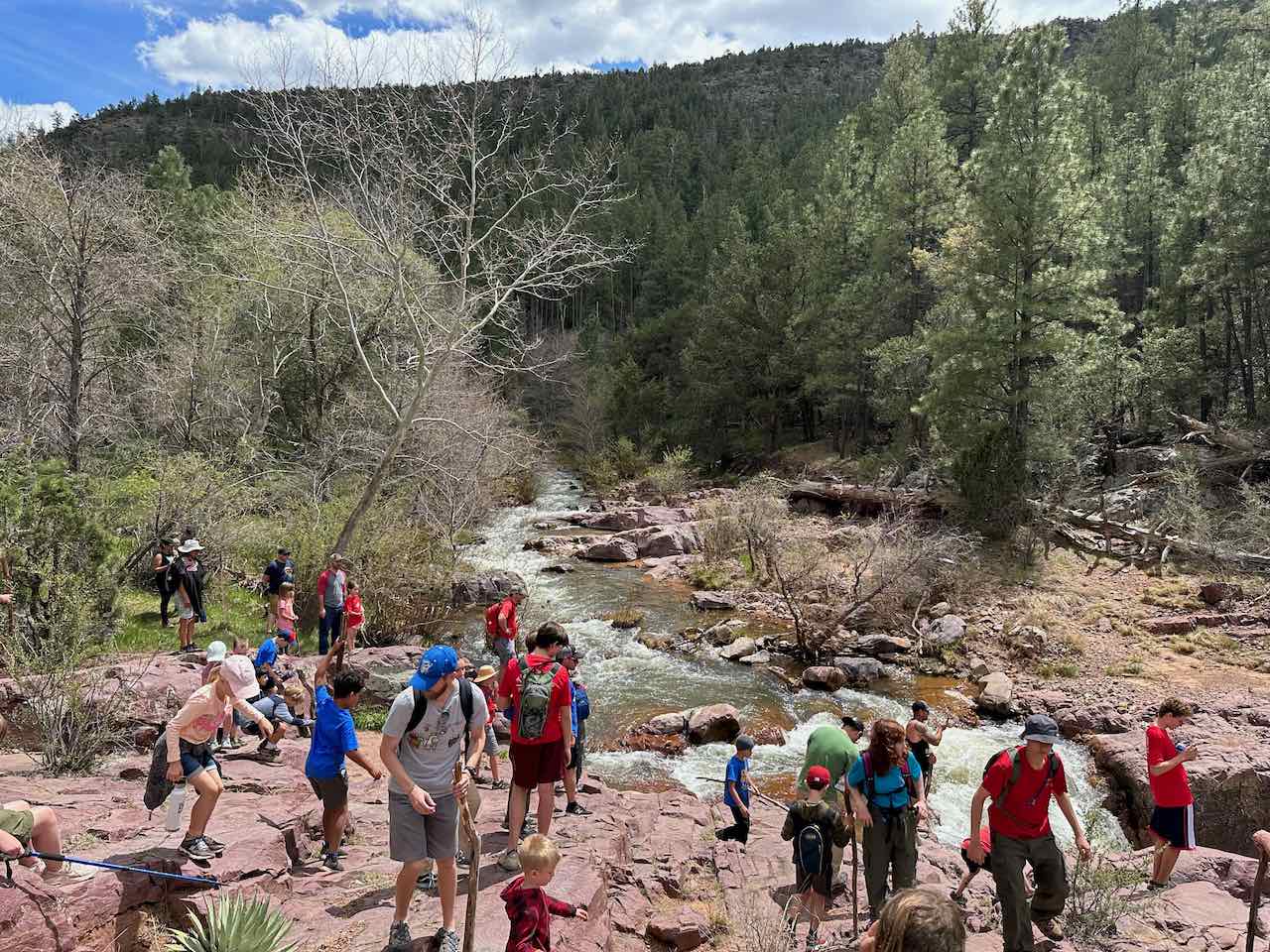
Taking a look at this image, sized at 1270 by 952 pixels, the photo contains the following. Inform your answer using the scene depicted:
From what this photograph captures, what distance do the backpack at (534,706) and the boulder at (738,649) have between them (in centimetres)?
1053

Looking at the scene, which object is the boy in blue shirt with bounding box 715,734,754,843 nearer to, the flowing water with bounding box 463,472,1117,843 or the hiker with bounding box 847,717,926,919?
the hiker with bounding box 847,717,926,919

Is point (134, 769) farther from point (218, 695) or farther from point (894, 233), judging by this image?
point (894, 233)

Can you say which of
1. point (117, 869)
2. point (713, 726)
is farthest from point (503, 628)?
point (117, 869)

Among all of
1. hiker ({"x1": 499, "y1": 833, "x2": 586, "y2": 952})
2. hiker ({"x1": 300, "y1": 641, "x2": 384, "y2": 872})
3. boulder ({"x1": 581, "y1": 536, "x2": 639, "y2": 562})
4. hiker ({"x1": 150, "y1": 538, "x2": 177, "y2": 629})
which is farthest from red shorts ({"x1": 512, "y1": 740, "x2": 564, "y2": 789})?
boulder ({"x1": 581, "y1": 536, "x2": 639, "y2": 562})

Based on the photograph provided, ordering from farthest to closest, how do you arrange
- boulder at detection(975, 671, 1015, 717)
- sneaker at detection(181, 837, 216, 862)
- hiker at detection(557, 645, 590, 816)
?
boulder at detection(975, 671, 1015, 717) → hiker at detection(557, 645, 590, 816) → sneaker at detection(181, 837, 216, 862)

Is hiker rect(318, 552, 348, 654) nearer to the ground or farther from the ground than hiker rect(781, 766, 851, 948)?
farther from the ground

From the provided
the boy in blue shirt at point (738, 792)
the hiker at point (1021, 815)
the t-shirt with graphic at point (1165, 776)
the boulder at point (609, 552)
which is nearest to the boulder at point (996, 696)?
the t-shirt with graphic at point (1165, 776)

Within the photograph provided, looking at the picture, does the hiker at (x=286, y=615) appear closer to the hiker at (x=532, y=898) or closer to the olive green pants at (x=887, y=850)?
the hiker at (x=532, y=898)

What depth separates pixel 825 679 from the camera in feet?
46.1

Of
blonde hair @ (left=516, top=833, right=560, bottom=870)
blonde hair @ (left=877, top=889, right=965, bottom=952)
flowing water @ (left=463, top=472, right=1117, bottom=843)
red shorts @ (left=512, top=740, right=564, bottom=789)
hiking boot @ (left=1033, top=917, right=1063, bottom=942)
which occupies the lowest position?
flowing water @ (left=463, top=472, right=1117, bottom=843)

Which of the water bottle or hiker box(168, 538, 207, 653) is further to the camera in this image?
hiker box(168, 538, 207, 653)

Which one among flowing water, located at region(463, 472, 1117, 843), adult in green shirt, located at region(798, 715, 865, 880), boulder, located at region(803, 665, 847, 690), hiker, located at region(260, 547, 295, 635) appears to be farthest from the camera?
boulder, located at region(803, 665, 847, 690)

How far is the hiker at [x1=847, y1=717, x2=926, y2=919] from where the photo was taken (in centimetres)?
534

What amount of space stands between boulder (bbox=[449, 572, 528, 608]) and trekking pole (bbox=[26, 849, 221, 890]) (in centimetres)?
1280
